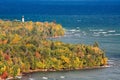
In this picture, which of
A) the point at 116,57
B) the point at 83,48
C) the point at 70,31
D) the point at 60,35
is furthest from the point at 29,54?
the point at 70,31

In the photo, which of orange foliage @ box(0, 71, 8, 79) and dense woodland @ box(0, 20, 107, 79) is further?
dense woodland @ box(0, 20, 107, 79)

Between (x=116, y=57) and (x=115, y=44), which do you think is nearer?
(x=116, y=57)

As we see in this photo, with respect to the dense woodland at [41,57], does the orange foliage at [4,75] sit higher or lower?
lower

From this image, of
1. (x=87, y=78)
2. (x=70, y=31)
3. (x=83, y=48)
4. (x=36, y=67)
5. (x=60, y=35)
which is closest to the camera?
(x=87, y=78)

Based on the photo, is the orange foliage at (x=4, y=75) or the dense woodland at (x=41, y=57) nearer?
the orange foliage at (x=4, y=75)

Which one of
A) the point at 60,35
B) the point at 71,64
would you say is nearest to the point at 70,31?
the point at 60,35

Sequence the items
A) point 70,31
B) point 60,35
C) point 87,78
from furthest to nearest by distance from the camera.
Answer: point 70,31 → point 60,35 → point 87,78

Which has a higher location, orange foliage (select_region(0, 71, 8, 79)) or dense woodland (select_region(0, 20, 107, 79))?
dense woodland (select_region(0, 20, 107, 79))

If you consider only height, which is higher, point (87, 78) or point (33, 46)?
point (33, 46)

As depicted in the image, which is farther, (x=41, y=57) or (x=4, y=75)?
(x=41, y=57)

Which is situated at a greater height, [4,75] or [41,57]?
[41,57]

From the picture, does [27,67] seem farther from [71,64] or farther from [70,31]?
[70,31]
